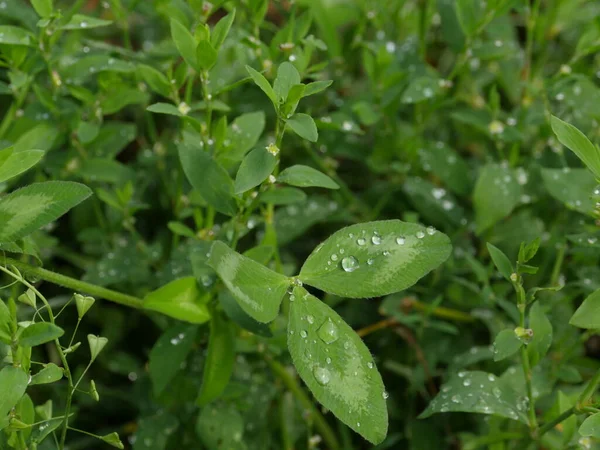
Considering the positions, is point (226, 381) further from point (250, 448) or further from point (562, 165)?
point (562, 165)

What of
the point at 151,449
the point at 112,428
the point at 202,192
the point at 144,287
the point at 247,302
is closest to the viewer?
the point at 247,302

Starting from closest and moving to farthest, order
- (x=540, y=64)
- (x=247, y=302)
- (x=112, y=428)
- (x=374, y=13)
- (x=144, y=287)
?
(x=247, y=302), (x=144, y=287), (x=112, y=428), (x=374, y=13), (x=540, y=64)

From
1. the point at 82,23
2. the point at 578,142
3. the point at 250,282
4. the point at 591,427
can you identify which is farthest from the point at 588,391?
the point at 82,23

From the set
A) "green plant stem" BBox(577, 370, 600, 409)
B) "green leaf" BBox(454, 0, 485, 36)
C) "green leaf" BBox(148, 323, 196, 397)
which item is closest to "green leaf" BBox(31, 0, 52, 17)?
"green leaf" BBox(148, 323, 196, 397)

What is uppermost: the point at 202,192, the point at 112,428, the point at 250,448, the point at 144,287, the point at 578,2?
the point at 202,192

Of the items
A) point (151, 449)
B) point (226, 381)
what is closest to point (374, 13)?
point (226, 381)

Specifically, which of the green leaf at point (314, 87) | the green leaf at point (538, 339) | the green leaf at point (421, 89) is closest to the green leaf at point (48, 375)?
the green leaf at point (314, 87)
